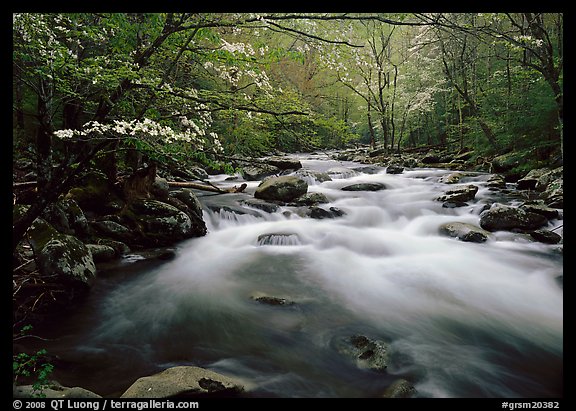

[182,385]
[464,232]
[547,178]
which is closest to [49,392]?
[182,385]

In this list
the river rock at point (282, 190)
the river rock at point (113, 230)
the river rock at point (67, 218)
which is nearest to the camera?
the river rock at point (67, 218)

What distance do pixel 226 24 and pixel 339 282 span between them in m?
5.21

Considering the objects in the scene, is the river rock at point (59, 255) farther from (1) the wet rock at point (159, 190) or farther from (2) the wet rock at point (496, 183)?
(2) the wet rock at point (496, 183)

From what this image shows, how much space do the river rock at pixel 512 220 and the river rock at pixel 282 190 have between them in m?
5.97

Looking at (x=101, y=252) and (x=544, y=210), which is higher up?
(x=544, y=210)

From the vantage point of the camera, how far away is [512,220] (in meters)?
8.14

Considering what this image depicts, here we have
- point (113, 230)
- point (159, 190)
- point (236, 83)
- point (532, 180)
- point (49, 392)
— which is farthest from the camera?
point (532, 180)

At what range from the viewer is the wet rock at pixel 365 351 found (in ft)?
12.5

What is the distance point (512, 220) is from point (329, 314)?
20.6 feet

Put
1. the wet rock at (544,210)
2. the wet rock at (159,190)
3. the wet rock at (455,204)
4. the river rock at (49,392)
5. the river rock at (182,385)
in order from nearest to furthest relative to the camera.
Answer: the river rock at (49,392) < the river rock at (182,385) < the wet rock at (544,210) < the wet rock at (159,190) < the wet rock at (455,204)

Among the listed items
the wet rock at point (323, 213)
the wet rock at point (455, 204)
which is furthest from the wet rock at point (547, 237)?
the wet rock at point (323, 213)

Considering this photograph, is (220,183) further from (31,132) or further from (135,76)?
(135,76)

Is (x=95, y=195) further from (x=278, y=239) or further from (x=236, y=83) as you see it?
(x=236, y=83)

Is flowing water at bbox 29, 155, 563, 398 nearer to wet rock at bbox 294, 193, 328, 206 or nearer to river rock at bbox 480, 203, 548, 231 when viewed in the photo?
river rock at bbox 480, 203, 548, 231
